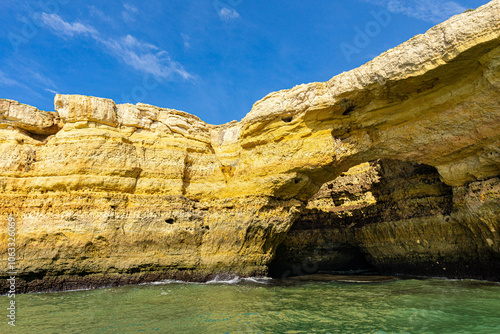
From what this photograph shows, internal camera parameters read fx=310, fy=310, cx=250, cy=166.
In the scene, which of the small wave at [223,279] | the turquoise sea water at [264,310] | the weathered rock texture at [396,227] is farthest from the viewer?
the small wave at [223,279]

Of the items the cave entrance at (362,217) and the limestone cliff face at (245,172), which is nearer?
the limestone cliff face at (245,172)

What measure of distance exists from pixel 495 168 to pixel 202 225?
10593 mm

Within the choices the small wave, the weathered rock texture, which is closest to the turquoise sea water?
the small wave

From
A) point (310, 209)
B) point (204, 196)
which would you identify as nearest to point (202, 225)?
point (204, 196)

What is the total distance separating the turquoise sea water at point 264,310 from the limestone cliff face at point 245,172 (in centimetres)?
199

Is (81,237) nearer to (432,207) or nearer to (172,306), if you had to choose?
(172,306)

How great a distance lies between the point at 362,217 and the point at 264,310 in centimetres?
1068

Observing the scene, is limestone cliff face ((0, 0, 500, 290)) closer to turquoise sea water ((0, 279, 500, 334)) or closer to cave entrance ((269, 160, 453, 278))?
cave entrance ((269, 160, 453, 278))

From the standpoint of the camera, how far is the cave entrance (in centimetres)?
1326

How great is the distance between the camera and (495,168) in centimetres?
1003

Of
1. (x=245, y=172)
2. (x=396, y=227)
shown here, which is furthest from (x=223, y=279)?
(x=396, y=227)

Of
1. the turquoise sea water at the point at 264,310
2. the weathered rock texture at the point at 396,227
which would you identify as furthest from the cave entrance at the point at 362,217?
the turquoise sea water at the point at 264,310

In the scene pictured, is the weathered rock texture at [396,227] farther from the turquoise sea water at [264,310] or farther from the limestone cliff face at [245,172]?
the turquoise sea water at [264,310]

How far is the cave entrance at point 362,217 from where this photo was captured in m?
13.3
